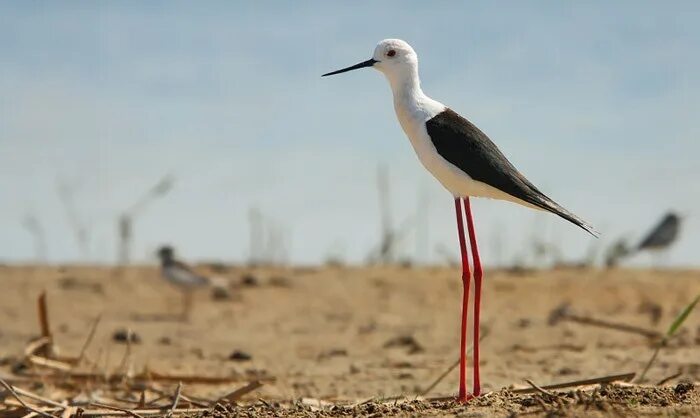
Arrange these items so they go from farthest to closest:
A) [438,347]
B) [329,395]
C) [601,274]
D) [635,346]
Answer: [601,274] → [438,347] → [635,346] → [329,395]

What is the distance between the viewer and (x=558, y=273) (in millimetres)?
16000

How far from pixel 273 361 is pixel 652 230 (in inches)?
486

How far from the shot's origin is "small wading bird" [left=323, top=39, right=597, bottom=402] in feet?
17.3

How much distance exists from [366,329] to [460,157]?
22.0ft

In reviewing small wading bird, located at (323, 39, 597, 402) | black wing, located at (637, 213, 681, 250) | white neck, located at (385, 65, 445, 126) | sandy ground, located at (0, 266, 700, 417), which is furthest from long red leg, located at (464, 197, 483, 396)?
black wing, located at (637, 213, 681, 250)

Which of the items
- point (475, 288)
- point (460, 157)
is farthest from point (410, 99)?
point (475, 288)

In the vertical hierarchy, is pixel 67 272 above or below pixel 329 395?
above

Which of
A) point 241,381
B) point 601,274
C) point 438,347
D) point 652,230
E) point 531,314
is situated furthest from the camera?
point 652,230

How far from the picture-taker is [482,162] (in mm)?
5297

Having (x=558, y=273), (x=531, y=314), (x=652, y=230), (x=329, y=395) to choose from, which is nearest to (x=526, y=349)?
(x=329, y=395)

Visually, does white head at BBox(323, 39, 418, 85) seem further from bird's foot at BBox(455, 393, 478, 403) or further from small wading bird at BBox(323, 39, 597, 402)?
bird's foot at BBox(455, 393, 478, 403)

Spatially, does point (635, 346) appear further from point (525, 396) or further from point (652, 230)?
point (652, 230)

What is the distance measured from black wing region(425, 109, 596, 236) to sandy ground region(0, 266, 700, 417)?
0.87 meters

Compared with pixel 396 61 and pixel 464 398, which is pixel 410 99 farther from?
pixel 464 398
